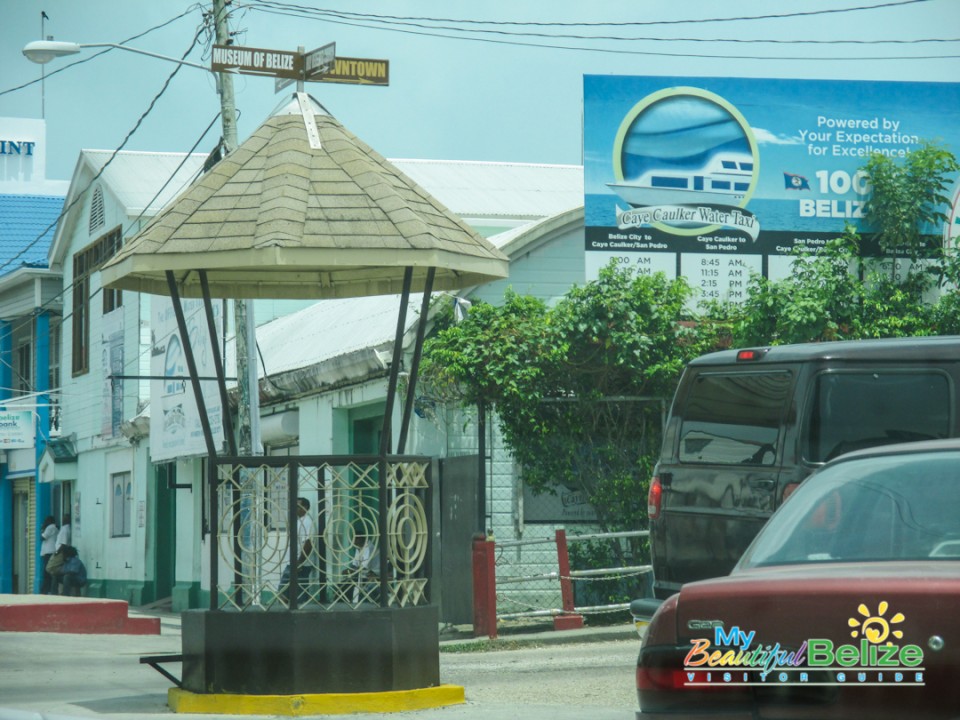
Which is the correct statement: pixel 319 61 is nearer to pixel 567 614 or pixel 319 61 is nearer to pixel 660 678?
pixel 660 678

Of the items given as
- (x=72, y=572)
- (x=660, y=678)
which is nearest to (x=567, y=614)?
(x=660, y=678)

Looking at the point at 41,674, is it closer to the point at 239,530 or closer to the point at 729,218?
the point at 239,530

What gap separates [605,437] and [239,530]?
7790 millimetres

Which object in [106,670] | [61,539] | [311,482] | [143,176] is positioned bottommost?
[106,670]

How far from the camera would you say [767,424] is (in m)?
9.78

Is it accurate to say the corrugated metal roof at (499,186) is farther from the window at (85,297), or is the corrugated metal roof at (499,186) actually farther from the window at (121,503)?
the window at (121,503)

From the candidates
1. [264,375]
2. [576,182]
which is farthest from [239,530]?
[576,182]

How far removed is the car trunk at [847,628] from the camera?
4035 millimetres

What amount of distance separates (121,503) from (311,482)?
71.7 ft

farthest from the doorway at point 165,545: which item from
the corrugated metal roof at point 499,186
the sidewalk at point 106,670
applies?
the sidewalk at point 106,670

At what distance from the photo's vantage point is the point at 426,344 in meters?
16.9

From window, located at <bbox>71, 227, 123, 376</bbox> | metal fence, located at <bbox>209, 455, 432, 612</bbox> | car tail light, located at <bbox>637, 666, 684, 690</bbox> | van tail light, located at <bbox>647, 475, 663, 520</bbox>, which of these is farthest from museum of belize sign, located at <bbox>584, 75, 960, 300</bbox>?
window, located at <bbox>71, 227, 123, 376</bbox>

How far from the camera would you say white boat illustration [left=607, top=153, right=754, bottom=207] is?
712 inches

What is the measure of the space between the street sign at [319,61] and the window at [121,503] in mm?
20234
